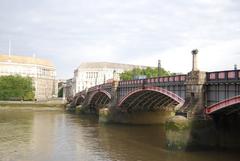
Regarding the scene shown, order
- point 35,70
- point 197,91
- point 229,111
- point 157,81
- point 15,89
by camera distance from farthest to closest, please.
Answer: point 35,70, point 15,89, point 157,81, point 197,91, point 229,111

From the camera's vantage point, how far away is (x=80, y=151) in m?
27.5

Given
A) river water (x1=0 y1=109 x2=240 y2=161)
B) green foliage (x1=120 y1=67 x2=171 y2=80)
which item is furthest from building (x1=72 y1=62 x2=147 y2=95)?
river water (x1=0 y1=109 x2=240 y2=161)

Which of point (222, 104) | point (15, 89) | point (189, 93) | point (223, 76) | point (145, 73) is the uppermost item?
point (145, 73)

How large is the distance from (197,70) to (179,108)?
3223 mm

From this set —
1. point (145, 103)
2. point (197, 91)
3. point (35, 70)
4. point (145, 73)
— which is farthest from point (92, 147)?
point (35, 70)

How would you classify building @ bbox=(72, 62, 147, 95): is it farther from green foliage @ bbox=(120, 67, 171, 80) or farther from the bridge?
the bridge

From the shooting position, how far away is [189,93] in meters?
28.9

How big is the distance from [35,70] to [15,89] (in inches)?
1226

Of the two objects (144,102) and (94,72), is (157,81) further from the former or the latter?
(94,72)

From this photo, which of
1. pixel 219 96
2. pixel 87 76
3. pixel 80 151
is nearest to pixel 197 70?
pixel 219 96

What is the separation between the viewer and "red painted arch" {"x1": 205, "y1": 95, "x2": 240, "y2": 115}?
24.0 meters

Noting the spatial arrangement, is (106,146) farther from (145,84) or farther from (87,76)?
(87,76)

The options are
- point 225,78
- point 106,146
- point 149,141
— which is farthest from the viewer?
point 149,141

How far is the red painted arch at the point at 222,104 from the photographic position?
78.6 ft
